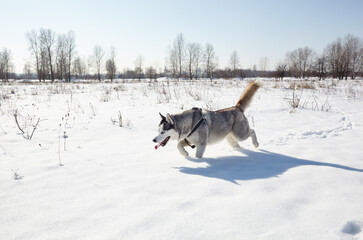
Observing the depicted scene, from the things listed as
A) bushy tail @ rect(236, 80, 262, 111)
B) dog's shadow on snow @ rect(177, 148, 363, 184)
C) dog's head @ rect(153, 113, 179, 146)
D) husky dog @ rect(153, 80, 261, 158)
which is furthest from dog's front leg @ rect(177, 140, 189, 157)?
bushy tail @ rect(236, 80, 262, 111)

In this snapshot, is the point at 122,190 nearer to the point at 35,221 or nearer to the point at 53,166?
the point at 35,221

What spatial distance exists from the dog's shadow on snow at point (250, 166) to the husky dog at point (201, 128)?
36 cm

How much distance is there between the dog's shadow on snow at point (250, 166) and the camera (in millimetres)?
2900

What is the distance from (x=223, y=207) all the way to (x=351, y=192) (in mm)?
1457

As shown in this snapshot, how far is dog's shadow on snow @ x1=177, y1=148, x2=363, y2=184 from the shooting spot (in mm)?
2900

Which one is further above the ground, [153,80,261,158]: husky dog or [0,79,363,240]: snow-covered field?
[153,80,261,158]: husky dog

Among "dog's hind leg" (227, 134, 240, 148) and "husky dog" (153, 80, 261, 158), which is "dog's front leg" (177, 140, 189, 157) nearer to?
"husky dog" (153, 80, 261, 158)

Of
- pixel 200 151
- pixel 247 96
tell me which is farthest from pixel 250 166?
pixel 247 96

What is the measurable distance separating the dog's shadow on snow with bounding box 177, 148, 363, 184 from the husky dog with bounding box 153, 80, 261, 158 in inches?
14.2

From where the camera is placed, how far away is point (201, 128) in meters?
3.82

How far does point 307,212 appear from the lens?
1.97 m

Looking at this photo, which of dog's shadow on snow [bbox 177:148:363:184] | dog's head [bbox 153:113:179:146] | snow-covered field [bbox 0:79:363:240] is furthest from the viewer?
dog's head [bbox 153:113:179:146]

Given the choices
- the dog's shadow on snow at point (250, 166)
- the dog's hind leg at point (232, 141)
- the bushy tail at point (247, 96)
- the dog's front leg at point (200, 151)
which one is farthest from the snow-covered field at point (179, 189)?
the bushy tail at point (247, 96)

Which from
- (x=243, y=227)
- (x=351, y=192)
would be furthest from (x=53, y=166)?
(x=351, y=192)
